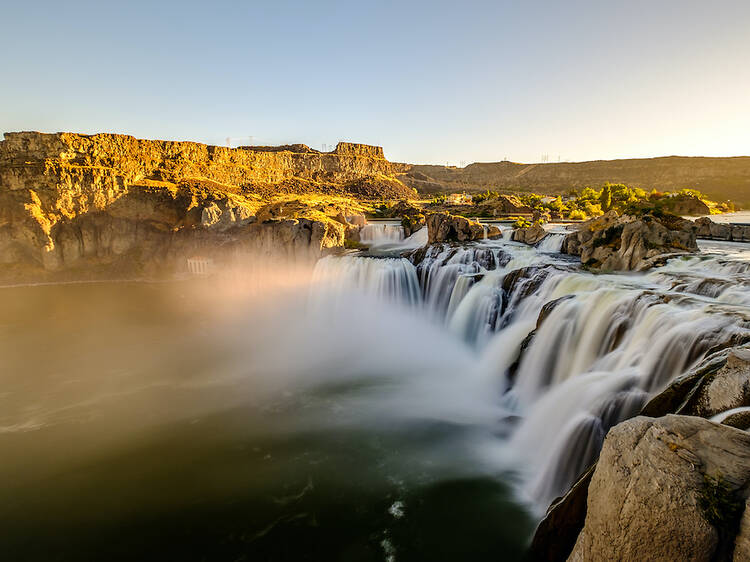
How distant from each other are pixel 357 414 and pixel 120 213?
132 ft

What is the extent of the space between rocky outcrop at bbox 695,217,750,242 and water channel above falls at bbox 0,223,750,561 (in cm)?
430

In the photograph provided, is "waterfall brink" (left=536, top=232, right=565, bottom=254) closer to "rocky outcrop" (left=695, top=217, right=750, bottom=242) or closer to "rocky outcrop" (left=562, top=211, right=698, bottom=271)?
"rocky outcrop" (left=562, top=211, right=698, bottom=271)

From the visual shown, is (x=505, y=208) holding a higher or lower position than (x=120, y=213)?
lower

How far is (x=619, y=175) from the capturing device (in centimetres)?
11625

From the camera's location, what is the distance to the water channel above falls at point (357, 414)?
9711 mm

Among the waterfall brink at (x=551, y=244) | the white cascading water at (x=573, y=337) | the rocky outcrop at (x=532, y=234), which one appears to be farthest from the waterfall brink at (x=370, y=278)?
the rocky outcrop at (x=532, y=234)

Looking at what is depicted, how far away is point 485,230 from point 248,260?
953 inches

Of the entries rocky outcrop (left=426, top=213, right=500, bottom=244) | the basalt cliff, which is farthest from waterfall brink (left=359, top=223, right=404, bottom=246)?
rocky outcrop (left=426, top=213, right=500, bottom=244)

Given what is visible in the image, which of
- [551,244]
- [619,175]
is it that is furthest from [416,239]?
[619,175]

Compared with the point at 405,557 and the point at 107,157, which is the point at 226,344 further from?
the point at 107,157

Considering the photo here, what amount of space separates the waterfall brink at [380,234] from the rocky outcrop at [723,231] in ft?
90.0

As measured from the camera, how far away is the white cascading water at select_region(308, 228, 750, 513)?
10.0 m

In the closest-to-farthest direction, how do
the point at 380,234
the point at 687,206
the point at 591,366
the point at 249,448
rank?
the point at 591,366 < the point at 249,448 < the point at 380,234 < the point at 687,206

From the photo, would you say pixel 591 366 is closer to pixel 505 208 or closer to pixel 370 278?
pixel 370 278
